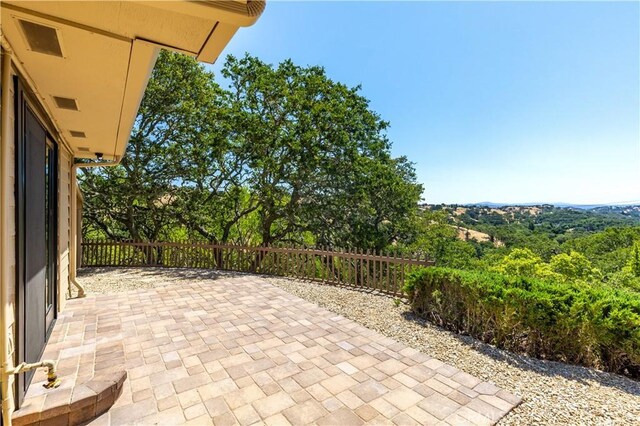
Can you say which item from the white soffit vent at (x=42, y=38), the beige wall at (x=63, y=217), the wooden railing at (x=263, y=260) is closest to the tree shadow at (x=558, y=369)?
the wooden railing at (x=263, y=260)

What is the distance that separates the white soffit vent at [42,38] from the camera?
1.56 metres

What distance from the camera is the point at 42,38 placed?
167cm

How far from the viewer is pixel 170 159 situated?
959 cm

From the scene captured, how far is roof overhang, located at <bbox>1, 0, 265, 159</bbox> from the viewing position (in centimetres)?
124

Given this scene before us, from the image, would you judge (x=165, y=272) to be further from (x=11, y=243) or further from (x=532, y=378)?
(x=532, y=378)

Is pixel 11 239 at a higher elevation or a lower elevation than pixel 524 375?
higher

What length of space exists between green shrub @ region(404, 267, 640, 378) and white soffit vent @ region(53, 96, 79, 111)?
16.1 feet

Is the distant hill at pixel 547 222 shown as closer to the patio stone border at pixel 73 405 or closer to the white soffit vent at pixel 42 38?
the patio stone border at pixel 73 405

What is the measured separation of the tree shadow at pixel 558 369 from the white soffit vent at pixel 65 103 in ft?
16.5

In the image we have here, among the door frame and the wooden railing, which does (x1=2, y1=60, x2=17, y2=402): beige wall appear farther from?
the wooden railing

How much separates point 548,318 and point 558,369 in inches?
20.0

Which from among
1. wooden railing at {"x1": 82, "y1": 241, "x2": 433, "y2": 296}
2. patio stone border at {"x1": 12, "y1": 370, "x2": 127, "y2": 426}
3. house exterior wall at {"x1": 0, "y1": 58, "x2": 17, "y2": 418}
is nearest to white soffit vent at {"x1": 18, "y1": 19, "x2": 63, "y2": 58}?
house exterior wall at {"x1": 0, "y1": 58, "x2": 17, "y2": 418}

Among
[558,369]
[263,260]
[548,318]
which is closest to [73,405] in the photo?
[558,369]

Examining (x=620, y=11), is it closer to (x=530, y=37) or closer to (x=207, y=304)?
(x=530, y=37)
